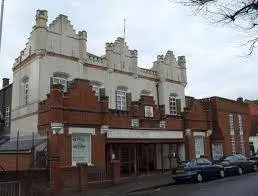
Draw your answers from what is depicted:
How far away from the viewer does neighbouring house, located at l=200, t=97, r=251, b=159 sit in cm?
4022

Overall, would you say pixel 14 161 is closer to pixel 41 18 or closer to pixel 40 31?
pixel 40 31

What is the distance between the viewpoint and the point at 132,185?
2466cm

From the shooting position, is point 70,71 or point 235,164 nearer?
point 70,71

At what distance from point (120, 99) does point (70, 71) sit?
Answer: 5672 millimetres

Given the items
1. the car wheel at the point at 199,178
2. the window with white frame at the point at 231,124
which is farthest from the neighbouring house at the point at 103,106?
the car wheel at the point at 199,178

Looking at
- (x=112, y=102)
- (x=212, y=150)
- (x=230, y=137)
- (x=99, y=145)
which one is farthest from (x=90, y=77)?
(x=230, y=137)

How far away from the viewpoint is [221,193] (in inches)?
749

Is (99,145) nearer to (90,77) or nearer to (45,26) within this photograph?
(90,77)

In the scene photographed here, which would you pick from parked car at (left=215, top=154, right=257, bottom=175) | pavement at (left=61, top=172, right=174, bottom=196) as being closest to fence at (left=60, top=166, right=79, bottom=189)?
pavement at (left=61, top=172, right=174, bottom=196)

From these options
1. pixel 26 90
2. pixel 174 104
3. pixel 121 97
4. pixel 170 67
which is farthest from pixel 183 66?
pixel 26 90

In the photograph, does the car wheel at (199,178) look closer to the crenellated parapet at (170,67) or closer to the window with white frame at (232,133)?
the crenellated parapet at (170,67)

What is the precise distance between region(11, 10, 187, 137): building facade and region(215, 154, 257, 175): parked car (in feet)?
27.7

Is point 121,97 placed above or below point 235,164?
above

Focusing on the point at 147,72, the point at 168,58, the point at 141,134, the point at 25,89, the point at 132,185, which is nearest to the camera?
the point at 132,185
